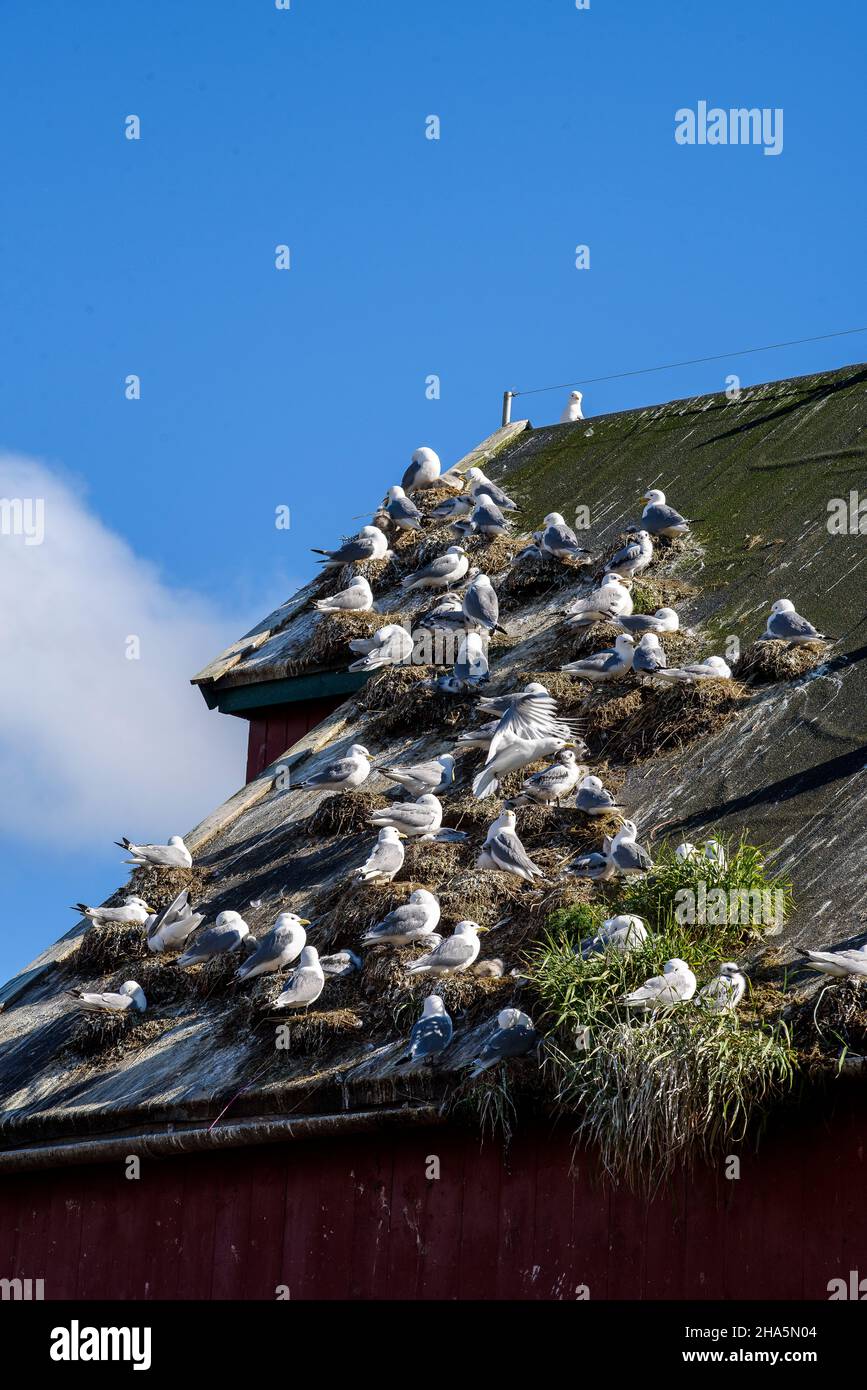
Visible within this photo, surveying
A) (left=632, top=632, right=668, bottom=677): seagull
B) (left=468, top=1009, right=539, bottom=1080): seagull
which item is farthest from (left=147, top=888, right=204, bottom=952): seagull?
(left=468, top=1009, right=539, bottom=1080): seagull

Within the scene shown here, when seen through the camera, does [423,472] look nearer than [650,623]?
No

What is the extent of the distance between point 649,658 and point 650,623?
2.26ft

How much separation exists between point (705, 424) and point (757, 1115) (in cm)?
896

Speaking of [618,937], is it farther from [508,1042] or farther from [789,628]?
[789,628]

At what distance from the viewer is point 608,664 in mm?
10719

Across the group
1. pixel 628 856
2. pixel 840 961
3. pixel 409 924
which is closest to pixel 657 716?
pixel 628 856

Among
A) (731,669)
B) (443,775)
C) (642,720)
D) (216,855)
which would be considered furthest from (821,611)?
(216,855)

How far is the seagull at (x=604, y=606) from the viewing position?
1152 cm

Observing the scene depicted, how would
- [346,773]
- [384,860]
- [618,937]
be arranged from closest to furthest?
[618,937] < [384,860] < [346,773]

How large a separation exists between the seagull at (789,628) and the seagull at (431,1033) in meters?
3.53
